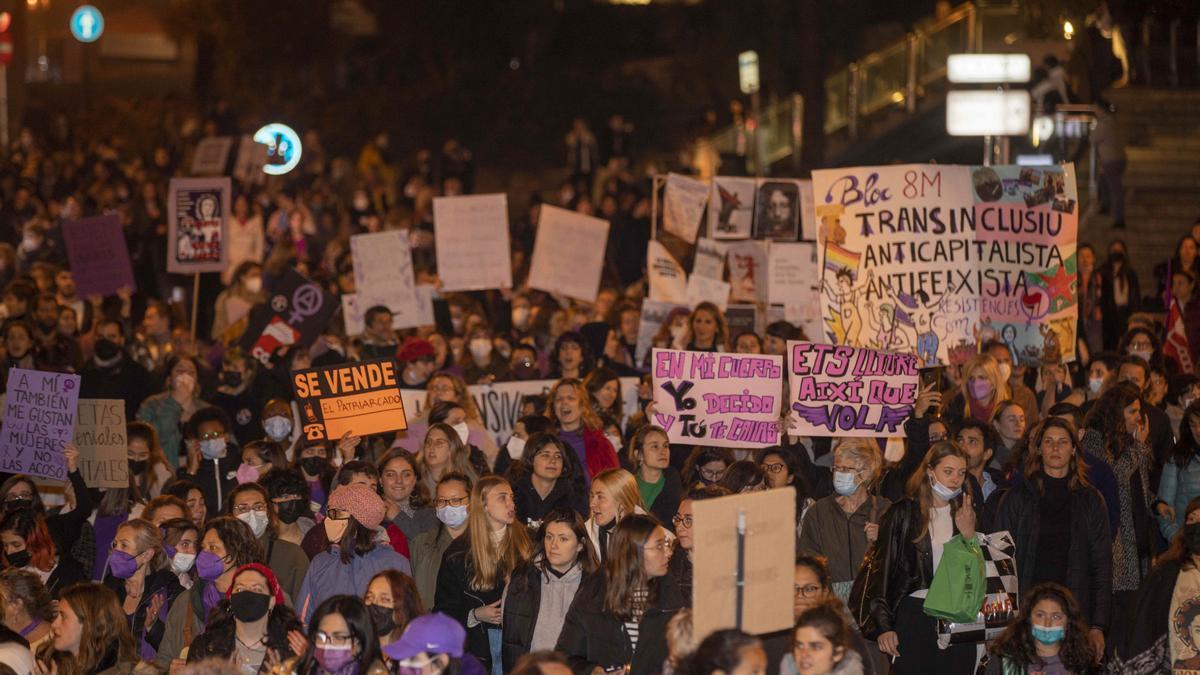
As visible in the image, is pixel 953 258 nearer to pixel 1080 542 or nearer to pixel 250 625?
pixel 1080 542

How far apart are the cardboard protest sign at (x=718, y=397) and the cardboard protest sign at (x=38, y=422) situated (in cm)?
340

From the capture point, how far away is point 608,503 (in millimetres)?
8562

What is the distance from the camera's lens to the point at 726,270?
16.0 m

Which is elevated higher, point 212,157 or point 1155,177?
point 212,157

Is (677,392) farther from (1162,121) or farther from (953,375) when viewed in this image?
(1162,121)

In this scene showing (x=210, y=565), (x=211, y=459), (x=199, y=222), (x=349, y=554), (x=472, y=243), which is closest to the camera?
(x=210, y=565)

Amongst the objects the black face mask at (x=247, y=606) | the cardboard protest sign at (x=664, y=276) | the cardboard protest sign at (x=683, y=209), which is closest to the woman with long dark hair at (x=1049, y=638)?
the black face mask at (x=247, y=606)

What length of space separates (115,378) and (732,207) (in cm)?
585

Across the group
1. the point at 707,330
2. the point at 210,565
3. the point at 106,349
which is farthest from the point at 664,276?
the point at 210,565

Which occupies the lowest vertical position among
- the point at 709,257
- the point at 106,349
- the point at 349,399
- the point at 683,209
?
the point at 349,399

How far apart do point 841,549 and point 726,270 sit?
7.27 meters

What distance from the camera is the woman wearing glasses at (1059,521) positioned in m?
8.80

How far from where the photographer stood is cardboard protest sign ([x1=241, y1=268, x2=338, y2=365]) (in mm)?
13773

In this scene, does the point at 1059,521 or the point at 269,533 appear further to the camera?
the point at 269,533
